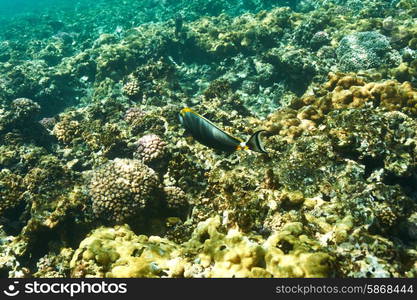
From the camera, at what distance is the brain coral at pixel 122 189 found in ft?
18.5

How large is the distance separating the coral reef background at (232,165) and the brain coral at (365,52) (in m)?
0.05

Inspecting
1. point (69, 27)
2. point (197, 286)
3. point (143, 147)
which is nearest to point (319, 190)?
point (197, 286)

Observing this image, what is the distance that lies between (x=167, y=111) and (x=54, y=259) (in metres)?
4.86

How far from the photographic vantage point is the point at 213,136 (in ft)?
9.60

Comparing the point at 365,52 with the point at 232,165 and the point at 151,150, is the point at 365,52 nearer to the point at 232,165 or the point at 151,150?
the point at 232,165

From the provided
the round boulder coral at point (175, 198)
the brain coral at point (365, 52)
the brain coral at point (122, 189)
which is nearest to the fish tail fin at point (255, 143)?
the brain coral at point (122, 189)

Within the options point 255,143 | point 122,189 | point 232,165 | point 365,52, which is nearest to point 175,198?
point 122,189

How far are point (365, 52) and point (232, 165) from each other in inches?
293

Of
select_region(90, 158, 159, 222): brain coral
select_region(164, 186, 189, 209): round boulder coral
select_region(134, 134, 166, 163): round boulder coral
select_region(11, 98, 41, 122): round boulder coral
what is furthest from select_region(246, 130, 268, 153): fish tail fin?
select_region(11, 98, 41, 122): round boulder coral

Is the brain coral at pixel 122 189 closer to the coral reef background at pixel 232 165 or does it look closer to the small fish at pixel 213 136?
the coral reef background at pixel 232 165

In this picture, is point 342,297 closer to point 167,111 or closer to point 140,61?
point 167,111

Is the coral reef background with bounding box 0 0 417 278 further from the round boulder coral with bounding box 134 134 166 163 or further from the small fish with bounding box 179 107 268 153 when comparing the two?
the small fish with bounding box 179 107 268 153

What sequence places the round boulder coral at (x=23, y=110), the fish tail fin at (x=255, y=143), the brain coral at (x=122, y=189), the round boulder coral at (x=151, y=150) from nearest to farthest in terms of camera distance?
1. the fish tail fin at (x=255, y=143)
2. the brain coral at (x=122, y=189)
3. the round boulder coral at (x=151, y=150)
4. the round boulder coral at (x=23, y=110)

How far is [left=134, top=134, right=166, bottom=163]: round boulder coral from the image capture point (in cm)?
706
